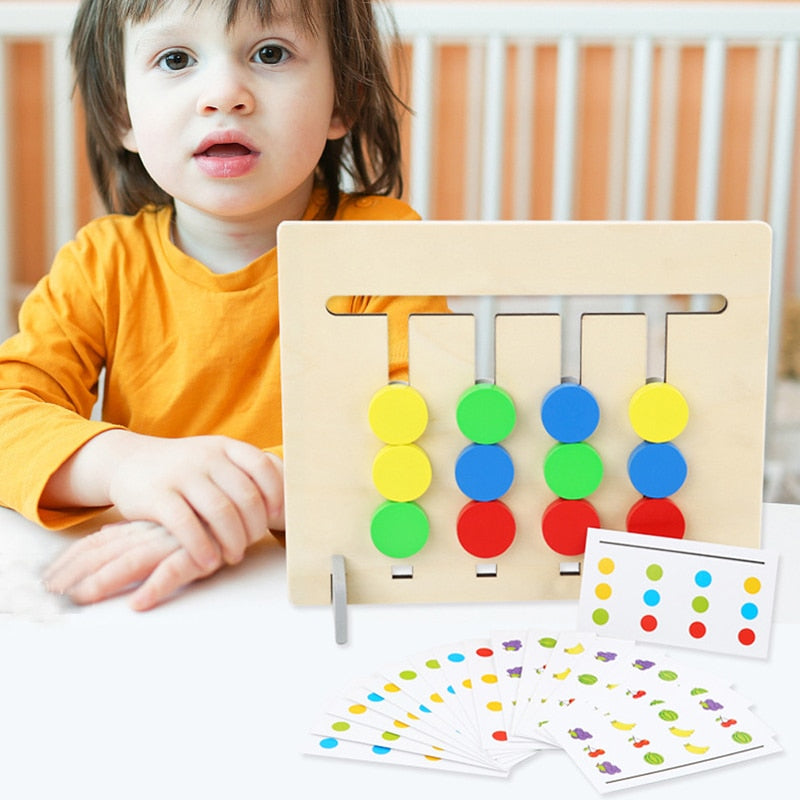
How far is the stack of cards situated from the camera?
0.48 meters

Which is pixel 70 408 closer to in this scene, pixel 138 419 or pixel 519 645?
pixel 138 419

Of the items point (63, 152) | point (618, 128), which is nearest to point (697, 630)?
point (63, 152)

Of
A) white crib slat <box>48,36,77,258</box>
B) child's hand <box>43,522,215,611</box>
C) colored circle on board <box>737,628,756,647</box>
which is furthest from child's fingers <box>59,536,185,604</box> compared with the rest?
white crib slat <box>48,36,77,258</box>

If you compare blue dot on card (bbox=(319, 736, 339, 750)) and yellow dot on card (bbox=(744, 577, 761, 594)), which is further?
yellow dot on card (bbox=(744, 577, 761, 594))

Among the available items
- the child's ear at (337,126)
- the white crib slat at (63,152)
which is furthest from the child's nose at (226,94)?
the white crib slat at (63,152)

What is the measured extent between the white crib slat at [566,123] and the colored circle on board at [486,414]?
0.97 metres

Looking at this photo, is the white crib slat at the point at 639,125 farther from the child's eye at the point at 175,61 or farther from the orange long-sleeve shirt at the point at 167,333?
the child's eye at the point at 175,61

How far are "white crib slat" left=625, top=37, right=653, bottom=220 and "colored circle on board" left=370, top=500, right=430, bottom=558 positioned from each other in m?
1.02

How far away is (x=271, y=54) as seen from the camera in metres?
0.85

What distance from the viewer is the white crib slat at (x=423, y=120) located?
150 centimetres

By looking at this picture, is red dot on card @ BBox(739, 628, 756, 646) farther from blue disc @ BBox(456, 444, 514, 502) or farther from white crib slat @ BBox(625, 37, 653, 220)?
white crib slat @ BBox(625, 37, 653, 220)

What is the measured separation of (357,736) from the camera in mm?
491

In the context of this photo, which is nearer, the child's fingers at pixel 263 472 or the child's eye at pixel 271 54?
the child's fingers at pixel 263 472

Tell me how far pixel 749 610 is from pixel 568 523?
11cm
